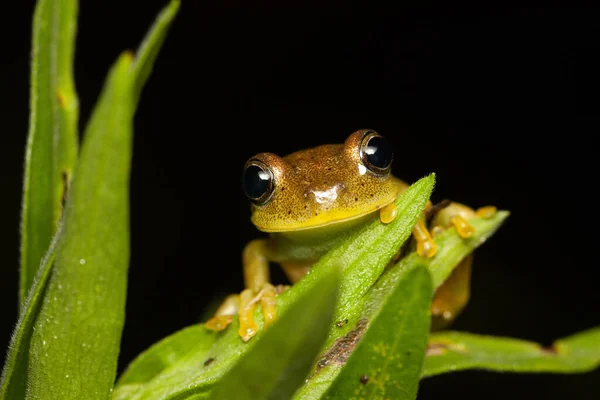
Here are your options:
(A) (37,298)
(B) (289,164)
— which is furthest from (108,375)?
(B) (289,164)

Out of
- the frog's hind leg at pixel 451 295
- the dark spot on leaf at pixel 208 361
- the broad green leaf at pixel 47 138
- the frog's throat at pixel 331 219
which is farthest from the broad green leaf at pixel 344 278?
the frog's hind leg at pixel 451 295

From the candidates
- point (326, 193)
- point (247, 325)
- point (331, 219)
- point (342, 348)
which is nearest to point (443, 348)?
point (331, 219)

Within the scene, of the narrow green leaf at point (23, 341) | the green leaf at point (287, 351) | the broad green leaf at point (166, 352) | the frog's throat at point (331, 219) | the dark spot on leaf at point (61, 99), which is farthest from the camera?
the frog's throat at point (331, 219)

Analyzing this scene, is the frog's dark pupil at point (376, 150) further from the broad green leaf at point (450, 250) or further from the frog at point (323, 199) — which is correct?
the broad green leaf at point (450, 250)

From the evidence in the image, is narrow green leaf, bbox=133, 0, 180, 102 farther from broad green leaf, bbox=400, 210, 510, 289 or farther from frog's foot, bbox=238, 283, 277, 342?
broad green leaf, bbox=400, 210, 510, 289

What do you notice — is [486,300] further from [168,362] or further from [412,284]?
[412,284]

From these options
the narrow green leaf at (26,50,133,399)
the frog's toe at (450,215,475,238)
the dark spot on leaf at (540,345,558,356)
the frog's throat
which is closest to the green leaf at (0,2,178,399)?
the narrow green leaf at (26,50,133,399)
